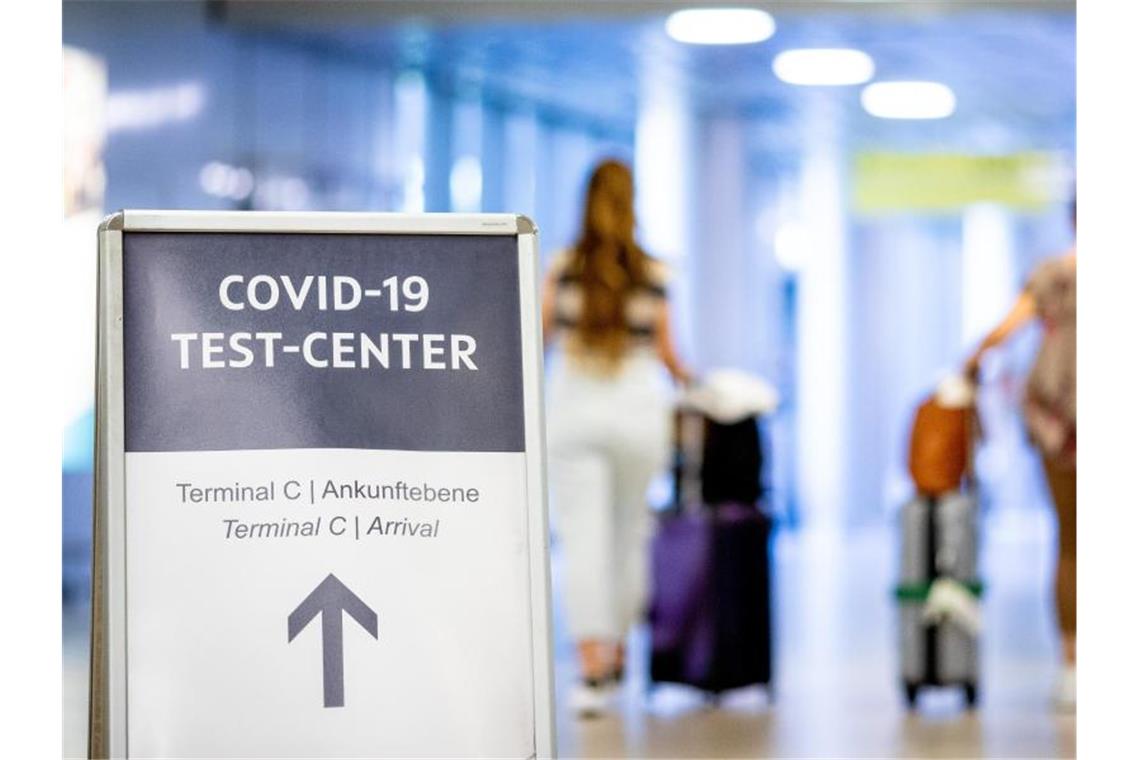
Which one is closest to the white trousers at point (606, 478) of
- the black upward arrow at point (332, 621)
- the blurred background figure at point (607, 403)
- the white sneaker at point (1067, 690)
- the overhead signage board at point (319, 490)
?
the blurred background figure at point (607, 403)

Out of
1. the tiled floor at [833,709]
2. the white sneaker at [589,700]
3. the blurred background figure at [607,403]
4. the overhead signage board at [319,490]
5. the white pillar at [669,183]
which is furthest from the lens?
the white pillar at [669,183]

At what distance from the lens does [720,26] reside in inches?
464

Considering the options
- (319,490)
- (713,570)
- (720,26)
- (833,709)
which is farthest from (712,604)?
(720,26)

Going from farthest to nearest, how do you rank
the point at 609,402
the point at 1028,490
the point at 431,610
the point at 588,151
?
1. the point at 1028,490
2. the point at 588,151
3. the point at 609,402
4. the point at 431,610

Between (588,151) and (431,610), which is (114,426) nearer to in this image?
(431,610)

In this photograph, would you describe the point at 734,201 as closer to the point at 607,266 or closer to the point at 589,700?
the point at 607,266

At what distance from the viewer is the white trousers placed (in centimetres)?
605

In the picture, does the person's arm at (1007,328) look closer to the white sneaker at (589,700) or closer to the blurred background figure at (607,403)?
the blurred background figure at (607,403)

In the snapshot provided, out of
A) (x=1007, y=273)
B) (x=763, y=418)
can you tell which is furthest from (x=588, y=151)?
(x=763, y=418)

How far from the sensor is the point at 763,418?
6297 millimetres

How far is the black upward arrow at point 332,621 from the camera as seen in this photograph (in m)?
2.91
